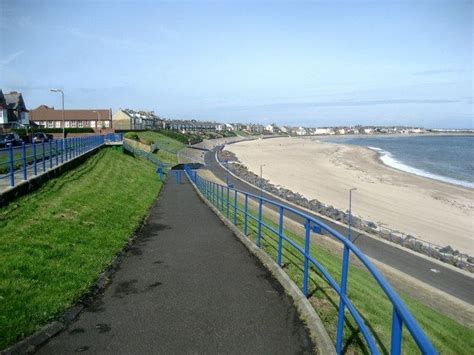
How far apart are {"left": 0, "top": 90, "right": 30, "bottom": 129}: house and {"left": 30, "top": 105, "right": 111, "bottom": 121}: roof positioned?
10.8 meters

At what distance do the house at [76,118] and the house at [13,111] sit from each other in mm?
10827

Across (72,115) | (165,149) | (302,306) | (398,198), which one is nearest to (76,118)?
(72,115)

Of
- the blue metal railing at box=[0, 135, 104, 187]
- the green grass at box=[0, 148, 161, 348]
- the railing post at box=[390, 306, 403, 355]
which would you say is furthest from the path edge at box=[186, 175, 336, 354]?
the blue metal railing at box=[0, 135, 104, 187]

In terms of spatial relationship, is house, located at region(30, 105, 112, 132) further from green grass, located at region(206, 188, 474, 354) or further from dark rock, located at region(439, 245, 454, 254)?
green grass, located at region(206, 188, 474, 354)

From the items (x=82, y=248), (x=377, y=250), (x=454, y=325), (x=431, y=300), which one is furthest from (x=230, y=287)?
(x=377, y=250)

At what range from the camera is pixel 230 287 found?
666 cm

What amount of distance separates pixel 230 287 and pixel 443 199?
120 feet

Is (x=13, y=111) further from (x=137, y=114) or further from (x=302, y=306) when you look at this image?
(x=302, y=306)

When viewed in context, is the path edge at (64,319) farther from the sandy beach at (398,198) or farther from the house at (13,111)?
the house at (13,111)

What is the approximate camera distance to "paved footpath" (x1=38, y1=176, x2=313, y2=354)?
4684 millimetres

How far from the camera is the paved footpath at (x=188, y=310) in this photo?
184 inches

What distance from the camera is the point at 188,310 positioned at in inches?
224

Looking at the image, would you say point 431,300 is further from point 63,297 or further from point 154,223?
point 63,297

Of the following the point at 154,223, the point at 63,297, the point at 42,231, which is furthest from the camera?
the point at 154,223
